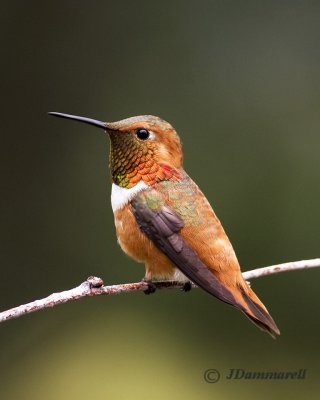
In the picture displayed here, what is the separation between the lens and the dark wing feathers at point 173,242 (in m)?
3.11

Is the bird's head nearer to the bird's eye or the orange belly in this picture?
the bird's eye

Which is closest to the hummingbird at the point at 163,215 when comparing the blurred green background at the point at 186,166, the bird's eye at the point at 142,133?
the bird's eye at the point at 142,133

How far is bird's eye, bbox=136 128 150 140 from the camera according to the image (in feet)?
11.2

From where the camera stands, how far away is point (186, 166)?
5.86 m

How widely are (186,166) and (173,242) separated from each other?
104 inches

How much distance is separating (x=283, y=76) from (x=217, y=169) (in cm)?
110

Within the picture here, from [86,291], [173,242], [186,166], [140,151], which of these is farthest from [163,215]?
[186,166]

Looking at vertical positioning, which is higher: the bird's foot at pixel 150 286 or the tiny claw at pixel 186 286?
the bird's foot at pixel 150 286

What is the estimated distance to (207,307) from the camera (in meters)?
5.30

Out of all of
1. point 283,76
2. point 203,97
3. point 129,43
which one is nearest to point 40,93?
point 129,43

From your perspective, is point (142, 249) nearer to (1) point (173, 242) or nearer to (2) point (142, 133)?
(1) point (173, 242)

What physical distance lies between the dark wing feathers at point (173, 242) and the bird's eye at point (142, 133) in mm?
282

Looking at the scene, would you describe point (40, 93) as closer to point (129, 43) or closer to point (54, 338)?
point (129, 43)

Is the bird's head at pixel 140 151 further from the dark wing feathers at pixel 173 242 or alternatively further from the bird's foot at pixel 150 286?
the bird's foot at pixel 150 286
